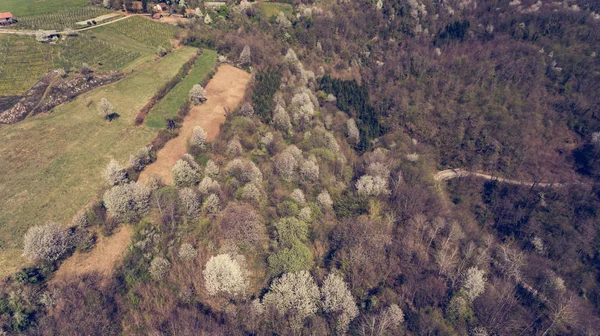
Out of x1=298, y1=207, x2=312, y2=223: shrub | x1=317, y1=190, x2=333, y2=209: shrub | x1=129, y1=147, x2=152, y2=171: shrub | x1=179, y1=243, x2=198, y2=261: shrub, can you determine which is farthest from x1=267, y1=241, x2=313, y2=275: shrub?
x1=129, y1=147, x2=152, y2=171: shrub

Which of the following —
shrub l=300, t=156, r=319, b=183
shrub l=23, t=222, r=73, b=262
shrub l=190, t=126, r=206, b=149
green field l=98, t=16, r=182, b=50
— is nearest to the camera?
shrub l=23, t=222, r=73, b=262

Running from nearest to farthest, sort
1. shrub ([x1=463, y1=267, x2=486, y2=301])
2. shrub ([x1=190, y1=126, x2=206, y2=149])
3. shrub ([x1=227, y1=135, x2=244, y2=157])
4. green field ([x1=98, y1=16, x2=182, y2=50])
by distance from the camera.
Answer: shrub ([x1=463, y1=267, x2=486, y2=301])
shrub ([x1=190, y1=126, x2=206, y2=149])
shrub ([x1=227, y1=135, x2=244, y2=157])
green field ([x1=98, y1=16, x2=182, y2=50])

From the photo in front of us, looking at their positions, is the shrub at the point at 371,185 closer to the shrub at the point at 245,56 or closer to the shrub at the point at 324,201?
the shrub at the point at 324,201

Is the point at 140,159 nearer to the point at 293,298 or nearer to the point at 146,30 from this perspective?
the point at 293,298

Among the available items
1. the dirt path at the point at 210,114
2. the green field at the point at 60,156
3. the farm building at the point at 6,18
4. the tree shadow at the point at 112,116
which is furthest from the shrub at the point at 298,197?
the farm building at the point at 6,18

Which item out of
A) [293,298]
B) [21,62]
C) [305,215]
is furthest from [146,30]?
[293,298]

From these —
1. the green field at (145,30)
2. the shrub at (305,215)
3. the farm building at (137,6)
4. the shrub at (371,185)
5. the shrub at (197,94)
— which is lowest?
the shrub at (371,185)

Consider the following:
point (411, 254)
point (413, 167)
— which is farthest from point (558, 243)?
point (411, 254)

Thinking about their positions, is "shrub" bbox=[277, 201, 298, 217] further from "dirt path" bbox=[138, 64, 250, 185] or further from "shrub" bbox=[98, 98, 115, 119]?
"shrub" bbox=[98, 98, 115, 119]
